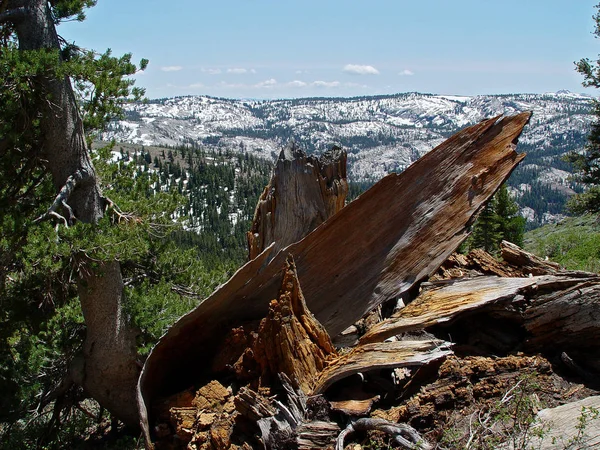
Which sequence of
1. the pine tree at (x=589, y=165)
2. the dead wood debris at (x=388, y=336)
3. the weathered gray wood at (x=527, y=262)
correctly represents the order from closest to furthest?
the dead wood debris at (x=388, y=336) < the weathered gray wood at (x=527, y=262) < the pine tree at (x=589, y=165)

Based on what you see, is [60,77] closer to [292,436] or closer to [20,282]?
[20,282]

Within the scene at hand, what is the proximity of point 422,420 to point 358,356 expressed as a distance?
2.75 ft

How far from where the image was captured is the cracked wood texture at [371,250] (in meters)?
5.76

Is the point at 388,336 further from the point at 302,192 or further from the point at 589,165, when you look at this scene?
the point at 589,165

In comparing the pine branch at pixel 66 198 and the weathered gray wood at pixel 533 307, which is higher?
the pine branch at pixel 66 198

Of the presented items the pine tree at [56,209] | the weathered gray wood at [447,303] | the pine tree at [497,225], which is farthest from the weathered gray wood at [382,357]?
the pine tree at [497,225]

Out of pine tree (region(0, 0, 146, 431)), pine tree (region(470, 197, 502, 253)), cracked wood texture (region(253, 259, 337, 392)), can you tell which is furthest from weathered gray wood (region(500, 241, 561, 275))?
pine tree (region(470, 197, 502, 253))

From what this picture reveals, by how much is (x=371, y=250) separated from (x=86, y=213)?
13.1 feet

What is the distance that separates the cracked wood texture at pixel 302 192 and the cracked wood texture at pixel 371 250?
1.17 metres

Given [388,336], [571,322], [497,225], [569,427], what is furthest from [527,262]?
[497,225]

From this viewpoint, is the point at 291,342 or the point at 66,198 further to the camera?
the point at 66,198

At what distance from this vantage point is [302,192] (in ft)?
23.8

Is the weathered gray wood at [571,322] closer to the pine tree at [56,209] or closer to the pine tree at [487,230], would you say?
the pine tree at [56,209]

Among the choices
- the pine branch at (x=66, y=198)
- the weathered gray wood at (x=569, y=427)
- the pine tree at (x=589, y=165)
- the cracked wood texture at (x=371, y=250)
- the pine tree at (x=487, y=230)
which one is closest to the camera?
the weathered gray wood at (x=569, y=427)
